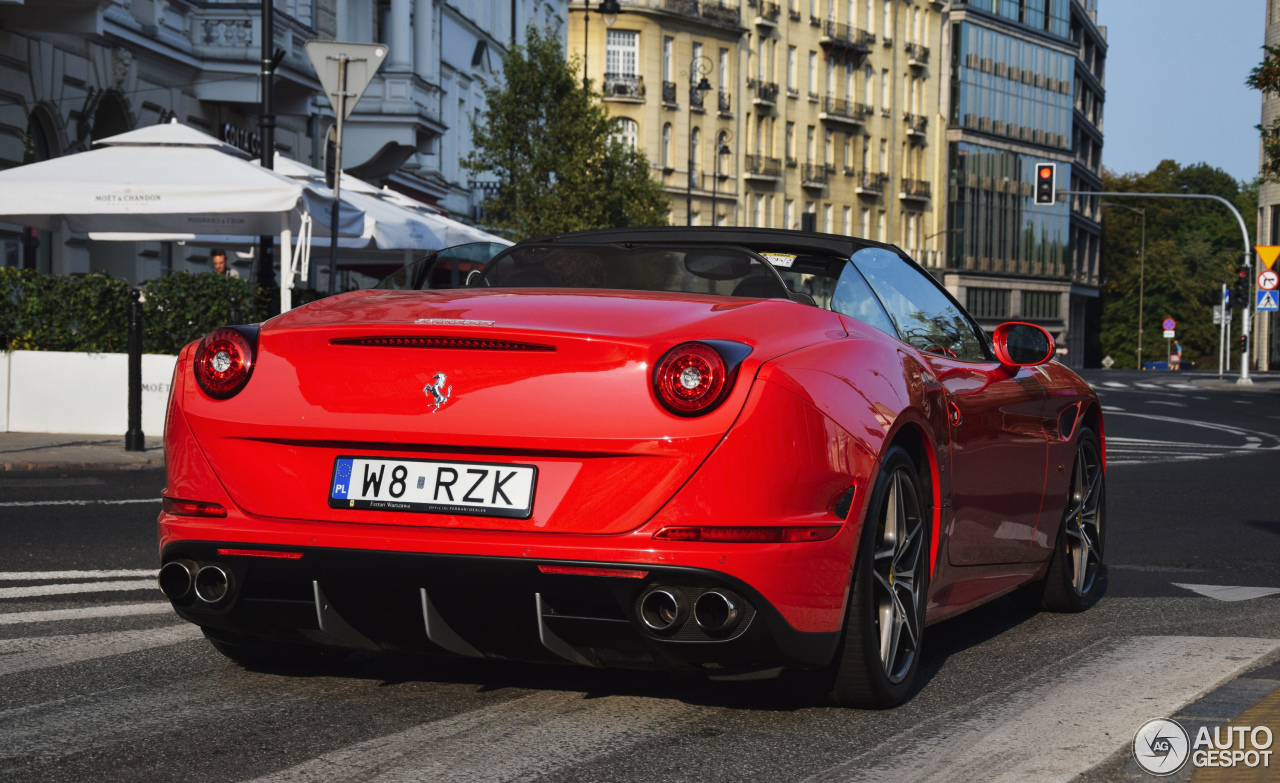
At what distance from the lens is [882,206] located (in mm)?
97125

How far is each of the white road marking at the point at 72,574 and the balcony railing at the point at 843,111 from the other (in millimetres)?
85222

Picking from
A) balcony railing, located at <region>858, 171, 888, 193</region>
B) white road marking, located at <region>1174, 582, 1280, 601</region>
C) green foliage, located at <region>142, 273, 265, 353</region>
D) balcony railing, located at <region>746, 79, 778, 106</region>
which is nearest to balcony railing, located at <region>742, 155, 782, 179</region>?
balcony railing, located at <region>746, 79, 778, 106</region>

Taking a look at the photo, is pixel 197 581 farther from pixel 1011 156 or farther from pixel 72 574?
pixel 1011 156

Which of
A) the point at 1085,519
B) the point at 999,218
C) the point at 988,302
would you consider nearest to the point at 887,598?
the point at 1085,519

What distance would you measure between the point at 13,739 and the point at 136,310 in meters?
11.7

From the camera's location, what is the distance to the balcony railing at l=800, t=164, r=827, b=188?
89688 mm

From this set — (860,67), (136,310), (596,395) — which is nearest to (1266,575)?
(596,395)

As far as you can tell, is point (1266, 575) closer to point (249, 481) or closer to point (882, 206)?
point (249, 481)

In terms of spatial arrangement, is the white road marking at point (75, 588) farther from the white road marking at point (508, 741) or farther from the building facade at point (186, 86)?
the building facade at point (186, 86)

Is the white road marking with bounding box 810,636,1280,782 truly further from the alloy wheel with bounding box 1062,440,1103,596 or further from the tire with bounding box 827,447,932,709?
the alloy wheel with bounding box 1062,440,1103,596

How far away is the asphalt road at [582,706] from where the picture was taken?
12.8 ft

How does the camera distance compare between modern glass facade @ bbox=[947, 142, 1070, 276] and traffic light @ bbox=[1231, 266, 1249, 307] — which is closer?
traffic light @ bbox=[1231, 266, 1249, 307]
